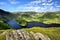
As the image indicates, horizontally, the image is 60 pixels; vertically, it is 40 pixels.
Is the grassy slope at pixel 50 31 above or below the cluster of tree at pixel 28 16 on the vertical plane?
below

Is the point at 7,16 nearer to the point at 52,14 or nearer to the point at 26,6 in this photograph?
the point at 26,6

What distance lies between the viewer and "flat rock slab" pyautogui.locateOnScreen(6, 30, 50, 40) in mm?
8641

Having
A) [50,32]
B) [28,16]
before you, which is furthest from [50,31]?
[28,16]

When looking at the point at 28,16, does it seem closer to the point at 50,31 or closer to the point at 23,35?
the point at 23,35

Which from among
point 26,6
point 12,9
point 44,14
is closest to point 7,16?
point 12,9

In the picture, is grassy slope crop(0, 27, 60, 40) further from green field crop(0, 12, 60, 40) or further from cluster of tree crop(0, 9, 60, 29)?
cluster of tree crop(0, 9, 60, 29)

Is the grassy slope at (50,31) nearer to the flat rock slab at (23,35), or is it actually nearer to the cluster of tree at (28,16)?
the flat rock slab at (23,35)

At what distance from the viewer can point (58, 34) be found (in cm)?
910

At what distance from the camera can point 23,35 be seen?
8750mm

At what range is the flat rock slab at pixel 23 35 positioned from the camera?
8.64 metres

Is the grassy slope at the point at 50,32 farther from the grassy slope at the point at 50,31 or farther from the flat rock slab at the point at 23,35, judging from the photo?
the flat rock slab at the point at 23,35

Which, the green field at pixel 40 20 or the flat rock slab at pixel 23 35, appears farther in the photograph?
the green field at pixel 40 20

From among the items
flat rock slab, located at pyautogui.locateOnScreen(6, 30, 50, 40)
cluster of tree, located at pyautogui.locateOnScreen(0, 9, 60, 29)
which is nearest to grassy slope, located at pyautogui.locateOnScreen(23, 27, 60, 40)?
flat rock slab, located at pyautogui.locateOnScreen(6, 30, 50, 40)

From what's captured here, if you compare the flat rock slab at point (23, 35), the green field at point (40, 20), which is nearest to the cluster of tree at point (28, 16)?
the green field at point (40, 20)
